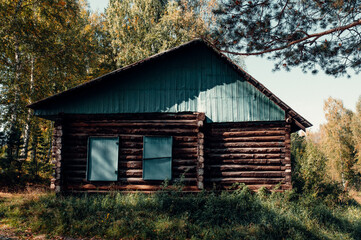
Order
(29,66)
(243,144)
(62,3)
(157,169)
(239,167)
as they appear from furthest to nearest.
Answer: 1. (29,66)
2. (62,3)
3. (243,144)
4. (239,167)
5. (157,169)

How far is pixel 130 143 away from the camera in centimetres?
1170

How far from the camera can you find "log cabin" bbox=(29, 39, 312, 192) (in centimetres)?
1141

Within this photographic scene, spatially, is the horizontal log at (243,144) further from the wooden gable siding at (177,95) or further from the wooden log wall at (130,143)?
the wooden gable siding at (177,95)

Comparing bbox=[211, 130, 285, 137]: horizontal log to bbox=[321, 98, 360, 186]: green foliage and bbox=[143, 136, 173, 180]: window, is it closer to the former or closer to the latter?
bbox=[143, 136, 173, 180]: window

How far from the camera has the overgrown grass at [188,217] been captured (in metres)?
8.01

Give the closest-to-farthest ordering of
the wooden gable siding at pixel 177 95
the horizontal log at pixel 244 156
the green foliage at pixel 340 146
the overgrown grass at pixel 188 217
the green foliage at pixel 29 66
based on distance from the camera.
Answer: the overgrown grass at pixel 188 217
the horizontal log at pixel 244 156
the wooden gable siding at pixel 177 95
the green foliage at pixel 29 66
the green foliage at pixel 340 146

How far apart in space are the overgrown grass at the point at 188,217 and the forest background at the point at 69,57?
7.36 feet

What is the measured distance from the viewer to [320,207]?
10180 mm

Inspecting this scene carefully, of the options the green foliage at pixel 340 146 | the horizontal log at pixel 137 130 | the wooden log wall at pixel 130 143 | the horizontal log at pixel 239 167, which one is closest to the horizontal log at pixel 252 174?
the horizontal log at pixel 239 167

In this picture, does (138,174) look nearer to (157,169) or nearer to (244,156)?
Answer: (157,169)

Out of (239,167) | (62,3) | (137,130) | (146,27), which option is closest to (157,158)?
(137,130)

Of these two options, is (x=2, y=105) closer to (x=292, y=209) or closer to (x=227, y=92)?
(x=227, y=92)

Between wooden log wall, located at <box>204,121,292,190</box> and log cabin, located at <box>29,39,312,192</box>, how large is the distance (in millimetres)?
41

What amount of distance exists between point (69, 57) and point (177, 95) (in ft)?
33.0
